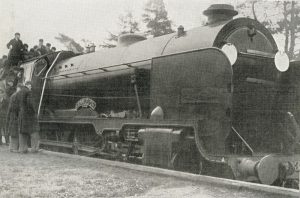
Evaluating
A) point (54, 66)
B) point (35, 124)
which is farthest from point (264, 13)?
point (35, 124)

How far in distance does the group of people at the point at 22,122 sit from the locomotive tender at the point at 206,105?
1.56 metres

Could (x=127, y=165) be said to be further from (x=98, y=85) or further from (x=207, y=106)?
(x=98, y=85)

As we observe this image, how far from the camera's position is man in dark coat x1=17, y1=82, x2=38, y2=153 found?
9.82 metres

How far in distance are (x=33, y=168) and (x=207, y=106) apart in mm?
3000

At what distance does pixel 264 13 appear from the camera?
827 inches

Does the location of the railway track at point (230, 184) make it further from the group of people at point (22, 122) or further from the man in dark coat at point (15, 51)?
the man in dark coat at point (15, 51)

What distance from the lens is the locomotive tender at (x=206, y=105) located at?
5.94 m

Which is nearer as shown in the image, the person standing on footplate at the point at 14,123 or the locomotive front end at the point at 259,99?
the locomotive front end at the point at 259,99

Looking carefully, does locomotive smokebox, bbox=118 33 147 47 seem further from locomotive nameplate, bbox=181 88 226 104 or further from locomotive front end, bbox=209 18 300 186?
locomotive nameplate, bbox=181 88 226 104

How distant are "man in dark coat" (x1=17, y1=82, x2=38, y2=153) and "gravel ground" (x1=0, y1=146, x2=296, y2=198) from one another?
2702mm

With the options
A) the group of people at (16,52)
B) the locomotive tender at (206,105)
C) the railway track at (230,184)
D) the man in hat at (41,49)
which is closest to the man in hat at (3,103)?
the group of people at (16,52)

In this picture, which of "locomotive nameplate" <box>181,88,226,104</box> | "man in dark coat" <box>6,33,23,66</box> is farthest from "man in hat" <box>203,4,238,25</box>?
"man in dark coat" <box>6,33,23,66</box>

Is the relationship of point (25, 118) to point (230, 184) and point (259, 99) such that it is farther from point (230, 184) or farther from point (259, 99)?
point (230, 184)

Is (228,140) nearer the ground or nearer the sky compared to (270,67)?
nearer the ground
